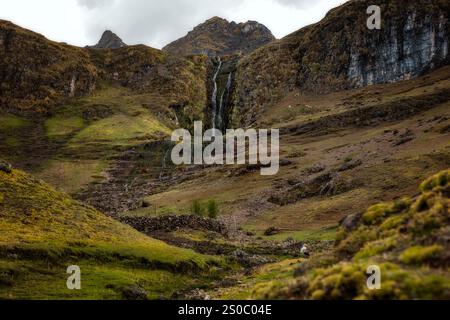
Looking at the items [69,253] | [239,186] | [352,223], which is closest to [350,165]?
[239,186]

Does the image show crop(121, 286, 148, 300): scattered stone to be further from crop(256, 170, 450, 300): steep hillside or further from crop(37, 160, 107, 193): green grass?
crop(37, 160, 107, 193): green grass

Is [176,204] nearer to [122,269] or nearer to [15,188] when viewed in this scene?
[15,188]

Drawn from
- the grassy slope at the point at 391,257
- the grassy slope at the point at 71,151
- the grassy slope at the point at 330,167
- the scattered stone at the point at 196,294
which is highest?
the grassy slope at the point at 71,151

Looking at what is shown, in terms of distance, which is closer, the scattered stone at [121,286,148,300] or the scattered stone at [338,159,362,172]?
the scattered stone at [121,286,148,300]

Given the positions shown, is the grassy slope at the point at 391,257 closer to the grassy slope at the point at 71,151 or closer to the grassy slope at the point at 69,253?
the grassy slope at the point at 69,253

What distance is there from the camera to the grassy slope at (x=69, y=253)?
1293 inches

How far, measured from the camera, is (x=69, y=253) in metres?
39.1

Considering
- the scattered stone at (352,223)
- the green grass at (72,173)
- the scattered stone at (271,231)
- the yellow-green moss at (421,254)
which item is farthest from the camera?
the green grass at (72,173)

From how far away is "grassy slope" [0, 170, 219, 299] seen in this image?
108 ft

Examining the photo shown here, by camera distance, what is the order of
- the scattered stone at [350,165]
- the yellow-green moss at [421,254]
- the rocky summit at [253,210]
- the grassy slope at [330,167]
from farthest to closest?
the scattered stone at [350,165], the grassy slope at [330,167], the rocky summit at [253,210], the yellow-green moss at [421,254]

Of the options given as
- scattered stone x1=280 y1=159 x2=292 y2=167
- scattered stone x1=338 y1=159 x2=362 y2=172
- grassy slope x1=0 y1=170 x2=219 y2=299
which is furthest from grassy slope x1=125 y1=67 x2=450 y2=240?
grassy slope x1=0 y1=170 x2=219 y2=299

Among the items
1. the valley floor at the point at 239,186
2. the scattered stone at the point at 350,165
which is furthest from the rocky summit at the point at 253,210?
the scattered stone at the point at 350,165

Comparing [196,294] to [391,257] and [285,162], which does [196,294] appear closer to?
[391,257]

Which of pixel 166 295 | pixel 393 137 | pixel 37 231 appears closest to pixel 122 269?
pixel 166 295
